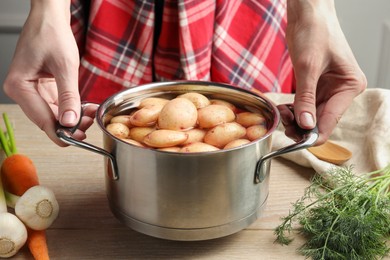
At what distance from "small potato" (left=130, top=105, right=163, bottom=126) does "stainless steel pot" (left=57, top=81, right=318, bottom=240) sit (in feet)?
0.15

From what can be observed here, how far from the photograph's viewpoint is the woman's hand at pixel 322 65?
95 cm

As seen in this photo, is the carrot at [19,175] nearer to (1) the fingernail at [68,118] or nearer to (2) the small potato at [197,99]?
(1) the fingernail at [68,118]

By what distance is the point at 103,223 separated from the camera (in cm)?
93

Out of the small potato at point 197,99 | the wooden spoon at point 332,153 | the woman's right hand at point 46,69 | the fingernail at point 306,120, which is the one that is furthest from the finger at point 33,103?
the wooden spoon at point 332,153

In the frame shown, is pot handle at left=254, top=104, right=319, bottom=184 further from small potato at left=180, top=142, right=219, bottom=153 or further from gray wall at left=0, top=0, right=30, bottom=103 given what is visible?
gray wall at left=0, top=0, right=30, bottom=103

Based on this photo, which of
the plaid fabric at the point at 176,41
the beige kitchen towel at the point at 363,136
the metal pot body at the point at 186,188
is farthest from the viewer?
the plaid fabric at the point at 176,41

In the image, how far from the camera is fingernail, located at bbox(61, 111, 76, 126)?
83cm

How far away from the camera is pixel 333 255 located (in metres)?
0.83

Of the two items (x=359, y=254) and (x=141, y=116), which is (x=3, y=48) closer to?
(x=141, y=116)

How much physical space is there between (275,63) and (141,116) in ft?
2.19

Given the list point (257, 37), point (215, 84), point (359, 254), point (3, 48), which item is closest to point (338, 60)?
point (215, 84)

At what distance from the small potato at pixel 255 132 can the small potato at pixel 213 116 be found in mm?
38

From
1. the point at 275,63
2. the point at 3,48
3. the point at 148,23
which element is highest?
the point at 148,23

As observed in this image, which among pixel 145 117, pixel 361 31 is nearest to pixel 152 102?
pixel 145 117
